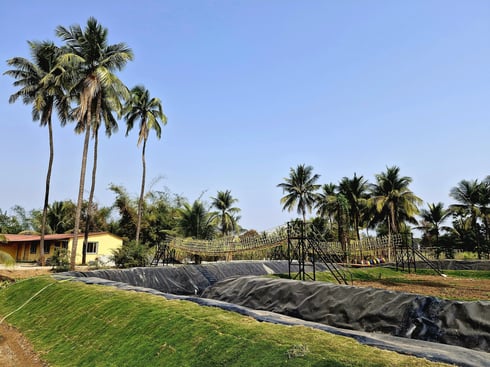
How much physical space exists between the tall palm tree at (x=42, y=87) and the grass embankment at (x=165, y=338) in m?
21.5

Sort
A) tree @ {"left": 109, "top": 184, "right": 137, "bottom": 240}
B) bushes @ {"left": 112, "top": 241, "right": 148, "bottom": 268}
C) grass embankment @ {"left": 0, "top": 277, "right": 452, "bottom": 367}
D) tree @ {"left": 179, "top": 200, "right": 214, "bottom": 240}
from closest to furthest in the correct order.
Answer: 1. grass embankment @ {"left": 0, "top": 277, "right": 452, "bottom": 367}
2. bushes @ {"left": 112, "top": 241, "right": 148, "bottom": 268}
3. tree @ {"left": 179, "top": 200, "right": 214, "bottom": 240}
4. tree @ {"left": 109, "top": 184, "right": 137, "bottom": 240}

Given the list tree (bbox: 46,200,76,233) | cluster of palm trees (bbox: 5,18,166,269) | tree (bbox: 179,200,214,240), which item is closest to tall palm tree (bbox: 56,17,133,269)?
cluster of palm trees (bbox: 5,18,166,269)

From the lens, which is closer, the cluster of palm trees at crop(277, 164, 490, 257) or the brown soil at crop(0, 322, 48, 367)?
the brown soil at crop(0, 322, 48, 367)

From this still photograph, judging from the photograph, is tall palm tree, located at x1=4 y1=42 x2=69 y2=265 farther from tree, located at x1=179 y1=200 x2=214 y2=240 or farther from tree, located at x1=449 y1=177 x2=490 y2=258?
tree, located at x1=449 y1=177 x2=490 y2=258

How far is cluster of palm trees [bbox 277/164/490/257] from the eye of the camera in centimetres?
3684

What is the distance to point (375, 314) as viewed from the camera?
658cm

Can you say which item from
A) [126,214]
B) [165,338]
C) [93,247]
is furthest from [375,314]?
[126,214]

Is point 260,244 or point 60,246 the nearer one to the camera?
point 260,244

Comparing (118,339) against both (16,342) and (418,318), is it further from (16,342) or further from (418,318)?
(418,318)

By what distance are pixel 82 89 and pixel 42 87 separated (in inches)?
275

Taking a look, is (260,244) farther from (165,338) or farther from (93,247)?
(93,247)

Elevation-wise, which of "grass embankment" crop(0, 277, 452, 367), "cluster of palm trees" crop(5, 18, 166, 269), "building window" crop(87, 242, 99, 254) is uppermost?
"cluster of palm trees" crop(5, 18, 166, 269)

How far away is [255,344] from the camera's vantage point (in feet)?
15.8

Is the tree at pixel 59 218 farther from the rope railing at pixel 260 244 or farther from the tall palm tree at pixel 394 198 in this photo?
the tall palm tree at pixel 394 198
